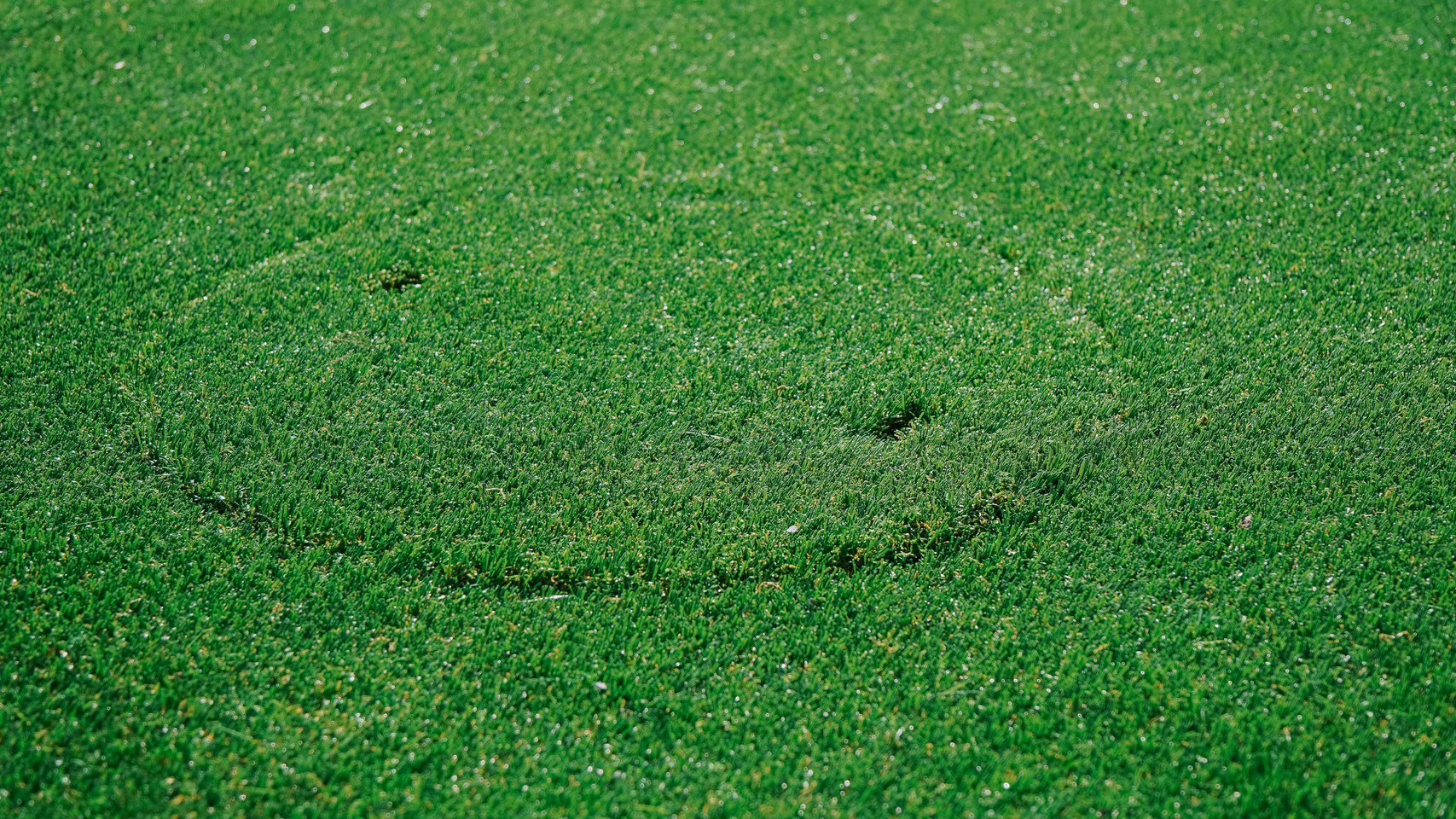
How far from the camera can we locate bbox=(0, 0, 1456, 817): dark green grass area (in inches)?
87.7

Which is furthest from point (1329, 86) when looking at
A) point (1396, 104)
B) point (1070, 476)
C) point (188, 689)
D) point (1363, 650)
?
point (188, 689)

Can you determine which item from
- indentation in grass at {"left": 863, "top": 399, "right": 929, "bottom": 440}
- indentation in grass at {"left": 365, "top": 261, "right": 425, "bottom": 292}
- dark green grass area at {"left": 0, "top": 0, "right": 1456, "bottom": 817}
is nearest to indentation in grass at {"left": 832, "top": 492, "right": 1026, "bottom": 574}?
dark green grass area at {"left": 0, "top": 0, "right": 1456, "bottom": 817}

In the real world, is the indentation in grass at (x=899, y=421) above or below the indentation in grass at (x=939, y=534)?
above

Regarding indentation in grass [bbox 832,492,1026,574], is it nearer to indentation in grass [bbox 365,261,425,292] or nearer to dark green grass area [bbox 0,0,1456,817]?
dark green grass area [bbox 0,0,1456,817]

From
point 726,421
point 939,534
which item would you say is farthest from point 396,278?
point 939,534

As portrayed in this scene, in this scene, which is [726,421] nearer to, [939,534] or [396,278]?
[939,534]

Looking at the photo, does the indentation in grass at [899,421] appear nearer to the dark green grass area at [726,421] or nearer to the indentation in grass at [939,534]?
the dark green grass area at [726,421]

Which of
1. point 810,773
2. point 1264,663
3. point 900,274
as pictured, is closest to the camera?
point 810,773

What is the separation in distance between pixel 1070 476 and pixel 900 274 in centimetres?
97

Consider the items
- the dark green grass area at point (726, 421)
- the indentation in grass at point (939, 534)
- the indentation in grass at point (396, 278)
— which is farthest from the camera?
the indentation in grass at point (396, 278)

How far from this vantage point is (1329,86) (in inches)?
174

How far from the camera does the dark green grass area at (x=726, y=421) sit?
7.31 ft

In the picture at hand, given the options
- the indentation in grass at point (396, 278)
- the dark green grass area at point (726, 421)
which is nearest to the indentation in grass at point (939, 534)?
the dark green grass area at point (726, 421)

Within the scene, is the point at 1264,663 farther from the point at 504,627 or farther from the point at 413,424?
the point at 413,424
